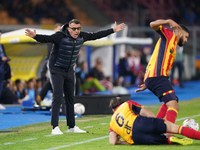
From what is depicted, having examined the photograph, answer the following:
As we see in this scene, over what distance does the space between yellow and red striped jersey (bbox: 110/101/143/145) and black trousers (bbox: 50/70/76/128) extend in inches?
66.9

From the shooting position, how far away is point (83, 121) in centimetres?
961

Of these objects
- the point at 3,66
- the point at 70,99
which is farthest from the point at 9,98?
the point at 70,99

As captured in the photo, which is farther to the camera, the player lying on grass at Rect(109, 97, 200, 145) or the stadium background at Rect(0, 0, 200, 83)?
the stadium background at Rect(0, 0, 200, 83)

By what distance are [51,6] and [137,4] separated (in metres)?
5.05

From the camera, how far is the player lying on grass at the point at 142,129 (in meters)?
5.98

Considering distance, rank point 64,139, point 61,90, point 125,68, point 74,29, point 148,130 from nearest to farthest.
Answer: point 148,130 < point 64,139 < point 74,29 < point 61,90 < point 125,68

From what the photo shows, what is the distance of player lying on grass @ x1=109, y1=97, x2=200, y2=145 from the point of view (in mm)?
5980

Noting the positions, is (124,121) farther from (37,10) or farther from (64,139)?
(37,10)

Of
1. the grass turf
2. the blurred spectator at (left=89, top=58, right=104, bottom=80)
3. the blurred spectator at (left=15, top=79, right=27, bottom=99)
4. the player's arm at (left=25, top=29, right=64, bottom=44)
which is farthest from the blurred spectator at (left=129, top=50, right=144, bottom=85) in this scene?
the player's arm at (left=25, top=29, right=64, bottom=44)

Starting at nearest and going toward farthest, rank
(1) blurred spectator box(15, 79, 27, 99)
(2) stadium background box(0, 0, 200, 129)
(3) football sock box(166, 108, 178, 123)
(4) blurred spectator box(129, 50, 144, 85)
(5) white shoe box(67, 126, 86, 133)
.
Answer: (3) football sock box(166, 108, 178, 123), (5) white shoe box(67, 126, 86, 133), (1) blurred spectator box(15, 79, 27, 99), (4) blurred spectator box(129, 50, 144, 85), (2) stadium background box(0, 0, 200, 129)

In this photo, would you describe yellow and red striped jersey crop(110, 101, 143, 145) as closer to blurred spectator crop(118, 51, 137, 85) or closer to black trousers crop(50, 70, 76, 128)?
black trousers crop(50, 70, 76, 128)

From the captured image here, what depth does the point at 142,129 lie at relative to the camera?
5977 mm

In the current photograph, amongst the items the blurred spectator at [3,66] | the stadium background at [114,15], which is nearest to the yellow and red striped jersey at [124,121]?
the blurred spectator at [3,66]

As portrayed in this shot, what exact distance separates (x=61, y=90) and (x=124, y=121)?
194 centimetres
